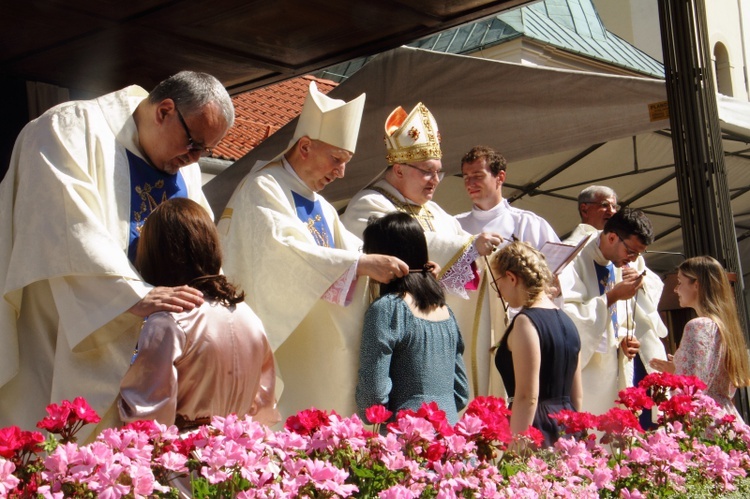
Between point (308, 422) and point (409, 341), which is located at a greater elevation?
point (409, 341)

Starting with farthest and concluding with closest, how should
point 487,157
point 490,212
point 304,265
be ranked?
point 490,212 < point 487,157 < point 304,265

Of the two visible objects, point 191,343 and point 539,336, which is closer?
point 191,343

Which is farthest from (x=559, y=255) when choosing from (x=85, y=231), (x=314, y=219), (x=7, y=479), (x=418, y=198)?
(x=7, y=479)

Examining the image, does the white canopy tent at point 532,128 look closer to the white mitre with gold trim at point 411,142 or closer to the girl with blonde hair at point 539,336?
the white mitre with gold trim at point 411,142

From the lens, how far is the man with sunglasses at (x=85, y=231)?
3.61 meters

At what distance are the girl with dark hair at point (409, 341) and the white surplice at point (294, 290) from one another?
33cm

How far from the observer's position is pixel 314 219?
5.05m

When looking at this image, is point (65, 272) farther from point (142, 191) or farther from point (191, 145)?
point (191, 145)

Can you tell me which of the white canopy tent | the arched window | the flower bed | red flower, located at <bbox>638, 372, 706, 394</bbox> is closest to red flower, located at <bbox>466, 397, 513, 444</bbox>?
the flower bed

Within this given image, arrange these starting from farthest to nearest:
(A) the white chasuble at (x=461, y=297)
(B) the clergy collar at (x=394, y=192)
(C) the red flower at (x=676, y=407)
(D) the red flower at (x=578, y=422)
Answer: (B) the clergy collar at (x=394, y=192), (A) the white chasuble at (x=461, y=297), (C) the red flower at (x=676, y=407), (D) the red flower at (x=578, y=422)

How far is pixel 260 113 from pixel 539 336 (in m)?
14.3

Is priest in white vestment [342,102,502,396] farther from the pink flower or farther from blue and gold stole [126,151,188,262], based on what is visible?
the pink flower

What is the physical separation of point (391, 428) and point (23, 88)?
5.11 m

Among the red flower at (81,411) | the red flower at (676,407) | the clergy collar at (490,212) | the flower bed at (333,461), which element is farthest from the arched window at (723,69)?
the red flower at (81,411)
